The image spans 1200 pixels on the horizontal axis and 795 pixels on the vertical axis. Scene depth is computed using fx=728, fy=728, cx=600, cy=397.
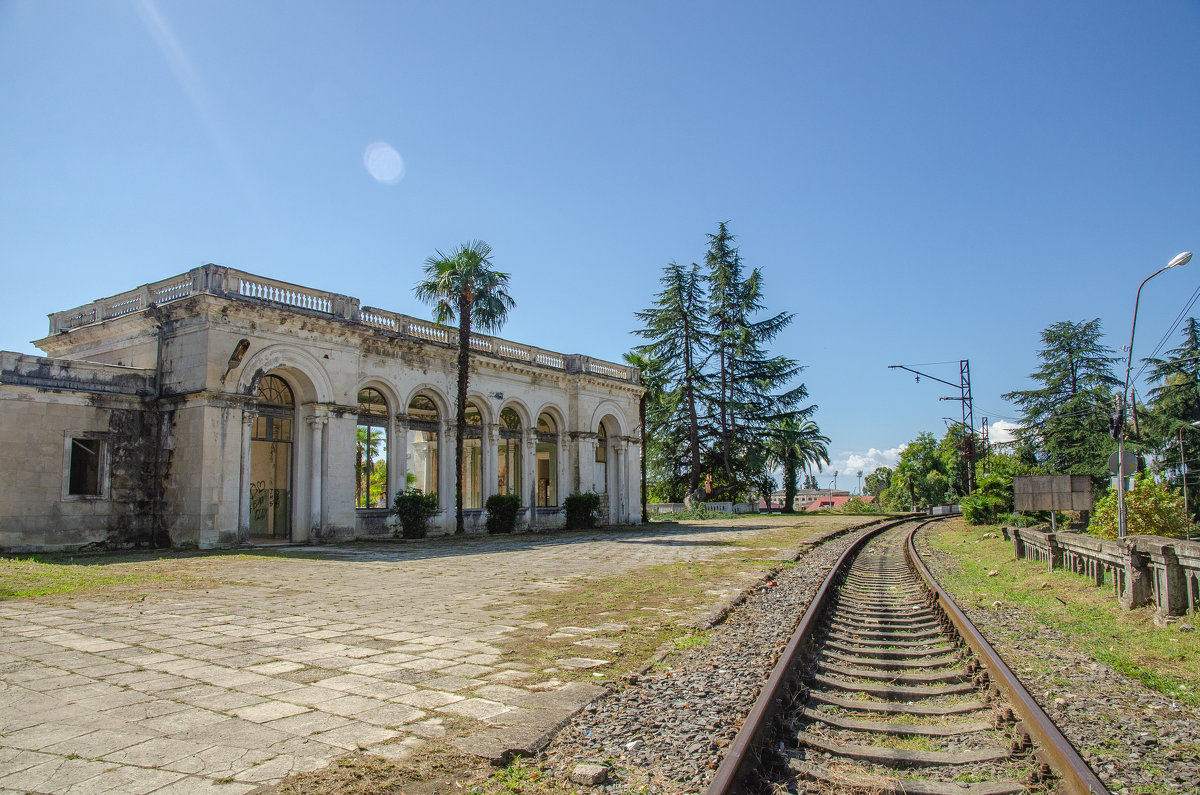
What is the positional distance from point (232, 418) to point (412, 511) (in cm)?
630

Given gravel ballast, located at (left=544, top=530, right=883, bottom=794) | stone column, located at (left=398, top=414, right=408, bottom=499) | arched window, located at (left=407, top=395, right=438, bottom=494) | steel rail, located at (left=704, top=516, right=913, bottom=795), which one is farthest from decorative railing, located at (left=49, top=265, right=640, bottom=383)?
steel rail, located at (left=704, top=516, right=913, bottom=795)

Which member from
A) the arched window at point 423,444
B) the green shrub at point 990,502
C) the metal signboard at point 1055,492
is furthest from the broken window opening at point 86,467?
the green shrub at point 990,502

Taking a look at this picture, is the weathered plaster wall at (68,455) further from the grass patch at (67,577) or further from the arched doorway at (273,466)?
the grass patch at (67,577)

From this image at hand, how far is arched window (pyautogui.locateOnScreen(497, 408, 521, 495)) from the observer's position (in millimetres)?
28344

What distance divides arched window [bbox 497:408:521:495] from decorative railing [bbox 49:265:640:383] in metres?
2.59

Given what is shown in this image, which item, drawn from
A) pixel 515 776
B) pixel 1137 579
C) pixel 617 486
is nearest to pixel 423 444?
pixel 617 486

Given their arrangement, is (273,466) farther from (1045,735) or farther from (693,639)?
(1045,735)

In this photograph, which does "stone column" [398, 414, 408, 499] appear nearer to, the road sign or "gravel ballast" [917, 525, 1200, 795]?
the road sign

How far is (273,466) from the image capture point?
21.3m

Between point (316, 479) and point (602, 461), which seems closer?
point (316, 479)

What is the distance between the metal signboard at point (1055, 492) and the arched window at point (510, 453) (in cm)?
1721

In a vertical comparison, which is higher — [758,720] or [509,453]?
[509,453]

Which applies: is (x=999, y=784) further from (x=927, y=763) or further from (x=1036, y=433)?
(x=1036, y=433)

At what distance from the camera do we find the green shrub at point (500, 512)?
2583cm
